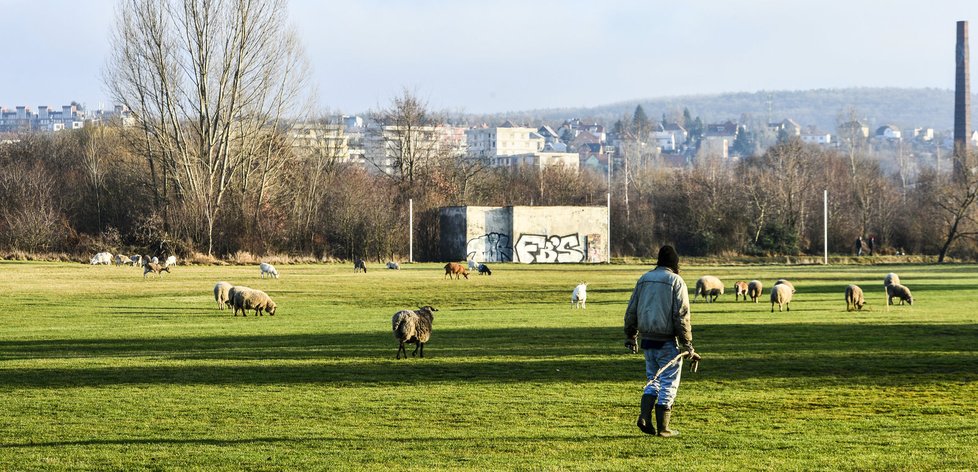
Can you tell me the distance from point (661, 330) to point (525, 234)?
75.0 meters

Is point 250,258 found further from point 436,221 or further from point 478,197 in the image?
point 478,197

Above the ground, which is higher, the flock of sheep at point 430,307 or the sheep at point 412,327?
the sheep at point 412,327

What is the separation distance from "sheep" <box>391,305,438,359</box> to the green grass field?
454 mm

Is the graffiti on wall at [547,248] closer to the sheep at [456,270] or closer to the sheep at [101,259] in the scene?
the sheep at [456,270]

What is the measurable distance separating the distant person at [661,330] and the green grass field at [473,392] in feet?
1.28

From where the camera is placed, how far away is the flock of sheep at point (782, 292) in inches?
1505

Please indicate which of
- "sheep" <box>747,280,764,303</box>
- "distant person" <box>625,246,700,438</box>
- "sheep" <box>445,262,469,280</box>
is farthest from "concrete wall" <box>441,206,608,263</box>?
"distant person" <box>625,246,700,438</box>

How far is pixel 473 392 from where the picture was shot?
1762 centimetres

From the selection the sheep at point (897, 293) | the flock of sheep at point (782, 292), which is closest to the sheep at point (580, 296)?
the flock of sheep at point (782, 292)

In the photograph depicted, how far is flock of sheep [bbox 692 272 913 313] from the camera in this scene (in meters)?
38.2

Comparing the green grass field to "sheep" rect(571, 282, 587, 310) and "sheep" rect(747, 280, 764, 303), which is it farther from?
"sheep" rect(747, 280, 764, 303)

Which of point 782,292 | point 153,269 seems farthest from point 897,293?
point 153,269

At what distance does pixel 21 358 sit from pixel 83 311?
14.1 m

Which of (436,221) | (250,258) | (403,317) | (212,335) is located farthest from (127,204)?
(403,317)
